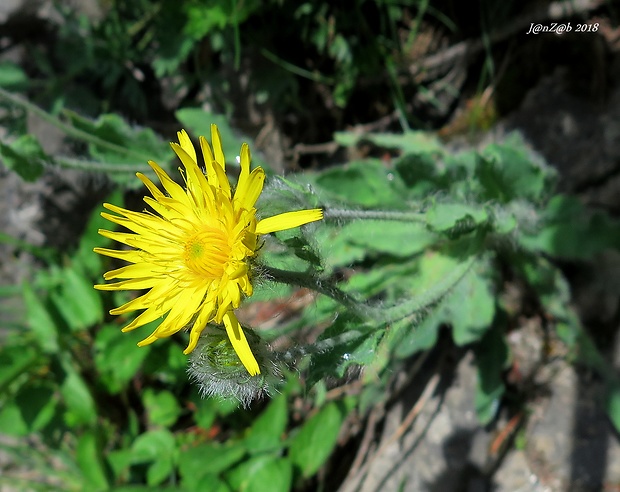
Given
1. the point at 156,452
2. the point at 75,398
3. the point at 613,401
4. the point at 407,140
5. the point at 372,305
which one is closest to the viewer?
the point at 372,305

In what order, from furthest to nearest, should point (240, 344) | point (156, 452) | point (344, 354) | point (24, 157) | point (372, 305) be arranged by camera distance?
point (156, 452), point (24, 157), point (372, 305), point (344, 354), point (240, 344)

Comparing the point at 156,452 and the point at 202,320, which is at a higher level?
the point at 202,320

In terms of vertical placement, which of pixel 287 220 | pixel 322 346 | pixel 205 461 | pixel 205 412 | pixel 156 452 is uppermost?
pixel 287 220

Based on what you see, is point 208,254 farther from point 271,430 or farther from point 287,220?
point 271,430

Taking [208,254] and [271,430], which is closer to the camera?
[208,254]

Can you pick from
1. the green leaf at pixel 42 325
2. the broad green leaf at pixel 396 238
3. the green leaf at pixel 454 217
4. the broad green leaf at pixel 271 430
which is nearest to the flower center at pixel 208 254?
the green leaf at pixel 454 217

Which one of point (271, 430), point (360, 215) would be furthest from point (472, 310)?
point (271, 430)

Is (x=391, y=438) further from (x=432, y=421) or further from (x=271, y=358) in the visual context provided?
(x=271, y=358)
